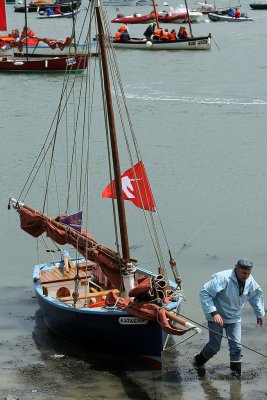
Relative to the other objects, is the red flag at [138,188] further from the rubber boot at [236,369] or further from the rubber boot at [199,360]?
the rubber boot at [236,369]

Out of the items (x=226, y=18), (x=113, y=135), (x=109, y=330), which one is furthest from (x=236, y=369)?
(x=226, y=18)

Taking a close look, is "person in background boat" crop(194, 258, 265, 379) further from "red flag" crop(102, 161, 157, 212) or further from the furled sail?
"red flag" crop(102, 161, 157, 212)

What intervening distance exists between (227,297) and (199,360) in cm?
164

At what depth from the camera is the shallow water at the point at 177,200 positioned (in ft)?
49.7

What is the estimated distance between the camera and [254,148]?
3625cm

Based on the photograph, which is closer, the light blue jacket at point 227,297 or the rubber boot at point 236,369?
the light blue jacket at point 227,297

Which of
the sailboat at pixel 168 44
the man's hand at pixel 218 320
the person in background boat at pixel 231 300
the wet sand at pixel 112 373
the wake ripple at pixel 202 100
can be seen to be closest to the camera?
the man's hand at pixel 218 320

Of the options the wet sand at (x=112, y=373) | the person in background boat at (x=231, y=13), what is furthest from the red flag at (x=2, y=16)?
the wet sand at (x=112, y=373)

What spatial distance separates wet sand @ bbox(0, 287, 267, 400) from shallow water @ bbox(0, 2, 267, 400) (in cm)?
2

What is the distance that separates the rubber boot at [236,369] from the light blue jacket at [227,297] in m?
0.79

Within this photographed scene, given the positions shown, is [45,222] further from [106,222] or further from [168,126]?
[168,126]

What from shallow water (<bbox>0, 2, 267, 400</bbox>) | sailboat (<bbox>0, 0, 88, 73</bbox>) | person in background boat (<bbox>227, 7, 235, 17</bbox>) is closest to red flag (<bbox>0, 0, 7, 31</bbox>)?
sailboat (<bbox>0, 0, 88, 73</bbox>)

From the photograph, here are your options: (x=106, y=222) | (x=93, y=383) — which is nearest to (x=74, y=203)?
(x=106, y=222)

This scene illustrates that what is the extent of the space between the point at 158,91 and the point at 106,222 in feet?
82.9
